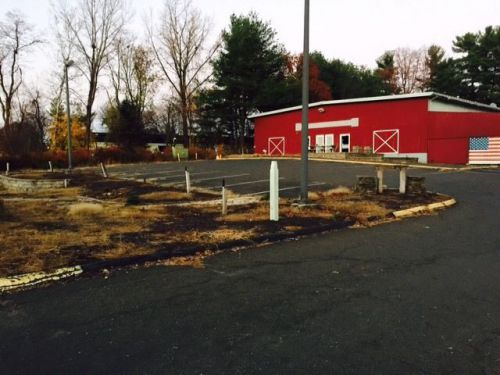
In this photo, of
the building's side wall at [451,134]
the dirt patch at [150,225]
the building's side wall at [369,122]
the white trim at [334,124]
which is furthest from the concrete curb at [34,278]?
the white trim at [334,124]

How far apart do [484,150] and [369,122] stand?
8.43m

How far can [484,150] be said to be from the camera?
27125mm

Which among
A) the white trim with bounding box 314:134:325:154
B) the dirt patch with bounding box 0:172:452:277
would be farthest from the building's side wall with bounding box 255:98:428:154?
the dirt patch with bounding box 0:172:452:277

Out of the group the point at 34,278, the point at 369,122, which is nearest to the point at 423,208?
the point at 34,278

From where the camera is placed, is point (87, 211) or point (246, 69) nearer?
point (87, 211)

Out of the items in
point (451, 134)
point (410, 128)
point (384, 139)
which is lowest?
point (384, 139)

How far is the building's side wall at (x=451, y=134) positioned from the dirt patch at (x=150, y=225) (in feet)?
63.4

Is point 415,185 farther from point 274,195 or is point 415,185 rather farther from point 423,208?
point 274,195

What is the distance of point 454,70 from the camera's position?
5275cm

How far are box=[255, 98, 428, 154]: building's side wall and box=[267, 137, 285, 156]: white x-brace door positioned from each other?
41cm

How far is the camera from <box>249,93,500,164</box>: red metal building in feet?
93.7

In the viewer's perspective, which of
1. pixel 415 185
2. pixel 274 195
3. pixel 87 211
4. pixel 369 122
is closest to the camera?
pixel 274 195

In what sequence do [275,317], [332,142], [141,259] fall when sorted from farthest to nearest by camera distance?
[332,142], [141,259], [275,317]

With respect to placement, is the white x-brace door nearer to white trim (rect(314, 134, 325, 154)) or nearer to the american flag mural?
white trim (rect(314, 134, 325, 154))
